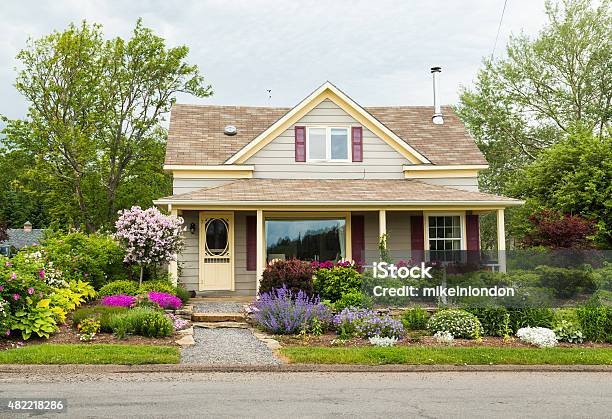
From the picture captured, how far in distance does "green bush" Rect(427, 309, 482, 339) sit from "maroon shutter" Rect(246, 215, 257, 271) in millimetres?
7188

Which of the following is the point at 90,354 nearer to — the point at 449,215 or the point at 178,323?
the point at 178,323

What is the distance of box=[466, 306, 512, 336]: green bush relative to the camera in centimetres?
1260

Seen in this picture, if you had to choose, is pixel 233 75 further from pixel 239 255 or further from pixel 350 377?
pixel 350 377

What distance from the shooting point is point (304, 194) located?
18172 millimetres

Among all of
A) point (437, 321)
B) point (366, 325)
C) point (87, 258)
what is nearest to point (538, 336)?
point (437, 321)

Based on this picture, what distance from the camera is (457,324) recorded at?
1243cm

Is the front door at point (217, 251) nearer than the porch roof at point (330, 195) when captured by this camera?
No

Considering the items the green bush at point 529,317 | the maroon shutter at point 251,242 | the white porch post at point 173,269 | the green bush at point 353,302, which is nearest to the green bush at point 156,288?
the white porch post at point 173,269

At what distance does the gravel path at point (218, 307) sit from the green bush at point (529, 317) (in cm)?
611

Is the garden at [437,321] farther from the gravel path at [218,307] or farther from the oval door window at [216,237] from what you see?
the oval door window at [216,237]

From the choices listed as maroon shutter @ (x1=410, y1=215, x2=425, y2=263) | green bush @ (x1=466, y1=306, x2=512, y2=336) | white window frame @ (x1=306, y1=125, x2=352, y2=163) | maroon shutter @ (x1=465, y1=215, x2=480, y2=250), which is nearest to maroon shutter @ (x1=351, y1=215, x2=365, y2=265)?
maroon shutter @ (x1=410, y1=215, x2=425, y2=263)

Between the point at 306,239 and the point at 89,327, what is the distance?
847 cm

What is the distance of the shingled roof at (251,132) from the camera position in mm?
20609

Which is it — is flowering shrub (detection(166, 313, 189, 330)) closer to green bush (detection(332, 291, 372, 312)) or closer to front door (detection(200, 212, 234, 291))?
green bush (detection(332, 291, 372, 312))
